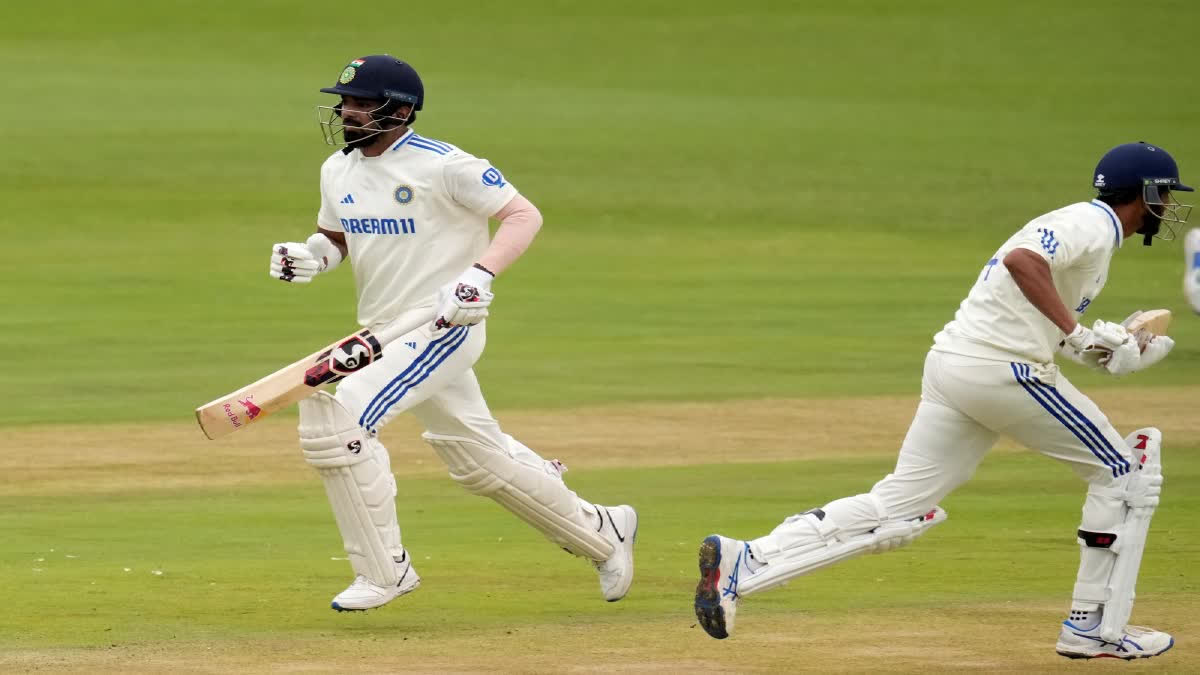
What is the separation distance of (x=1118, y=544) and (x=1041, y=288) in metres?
0.77

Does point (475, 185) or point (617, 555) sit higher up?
point (475, 185)

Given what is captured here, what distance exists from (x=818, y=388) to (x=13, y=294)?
7160mm

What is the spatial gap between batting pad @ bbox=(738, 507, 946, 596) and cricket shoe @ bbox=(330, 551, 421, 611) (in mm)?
1101

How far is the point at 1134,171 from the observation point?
5895 mm

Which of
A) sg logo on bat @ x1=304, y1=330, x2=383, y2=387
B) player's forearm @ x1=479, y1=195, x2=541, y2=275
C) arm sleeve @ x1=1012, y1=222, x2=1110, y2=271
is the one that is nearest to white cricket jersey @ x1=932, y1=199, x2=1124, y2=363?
arm sleeve @ x1=1012, y1=222, x2=1110, y2=271

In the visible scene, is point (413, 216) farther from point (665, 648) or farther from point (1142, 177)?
point (1142, 177)

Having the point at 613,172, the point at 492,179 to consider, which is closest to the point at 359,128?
the point at 492,179

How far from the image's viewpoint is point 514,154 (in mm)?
26062

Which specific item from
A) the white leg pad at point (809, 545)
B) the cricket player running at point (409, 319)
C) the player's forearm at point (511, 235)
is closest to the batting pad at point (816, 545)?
the white leg pad at point (809, 545)

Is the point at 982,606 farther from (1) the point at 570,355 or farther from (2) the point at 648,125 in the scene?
(2) the point at 648,125

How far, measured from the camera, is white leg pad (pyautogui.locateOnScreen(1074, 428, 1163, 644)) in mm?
5758

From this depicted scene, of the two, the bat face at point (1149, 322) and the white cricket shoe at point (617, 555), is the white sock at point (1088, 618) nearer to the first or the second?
the bat face at point (1149, 322)

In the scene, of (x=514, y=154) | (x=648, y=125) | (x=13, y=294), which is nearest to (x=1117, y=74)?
(x=648, y=125)

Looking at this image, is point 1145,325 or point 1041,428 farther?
point 1145,325
